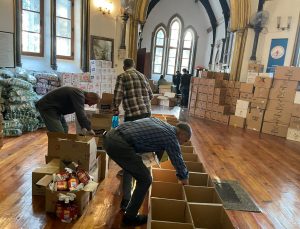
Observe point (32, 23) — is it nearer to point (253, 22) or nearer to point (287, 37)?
point (253, 22)

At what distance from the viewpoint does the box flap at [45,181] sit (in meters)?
2.31

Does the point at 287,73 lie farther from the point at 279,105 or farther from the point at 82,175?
the point at 82,175

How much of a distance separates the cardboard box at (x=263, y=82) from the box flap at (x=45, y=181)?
530cm

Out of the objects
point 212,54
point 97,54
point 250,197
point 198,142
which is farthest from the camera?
point 212,54

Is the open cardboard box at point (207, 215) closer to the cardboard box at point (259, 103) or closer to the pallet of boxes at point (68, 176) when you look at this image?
the pallet of boxes at point (68, 176)

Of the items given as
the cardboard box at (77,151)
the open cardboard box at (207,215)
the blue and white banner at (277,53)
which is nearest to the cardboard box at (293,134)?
the blue and white banner at (277,53)

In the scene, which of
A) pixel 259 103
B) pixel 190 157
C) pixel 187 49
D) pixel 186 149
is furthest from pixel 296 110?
pixel 187 49

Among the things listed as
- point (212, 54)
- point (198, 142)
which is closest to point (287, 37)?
point (198, 142)

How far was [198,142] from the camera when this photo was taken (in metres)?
5.00

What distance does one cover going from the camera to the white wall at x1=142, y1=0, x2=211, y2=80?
12.2m

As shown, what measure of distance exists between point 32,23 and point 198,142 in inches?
166

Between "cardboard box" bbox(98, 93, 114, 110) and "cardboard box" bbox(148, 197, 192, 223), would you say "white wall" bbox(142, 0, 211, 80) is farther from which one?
"cardboard box" bbox(148, 197, 192, 223)

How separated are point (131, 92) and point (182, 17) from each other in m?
10.6

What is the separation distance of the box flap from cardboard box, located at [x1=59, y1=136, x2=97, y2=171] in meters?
0.20
